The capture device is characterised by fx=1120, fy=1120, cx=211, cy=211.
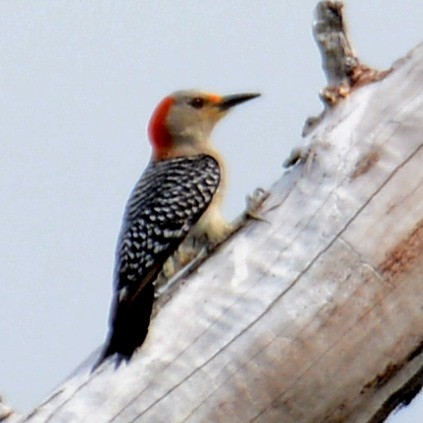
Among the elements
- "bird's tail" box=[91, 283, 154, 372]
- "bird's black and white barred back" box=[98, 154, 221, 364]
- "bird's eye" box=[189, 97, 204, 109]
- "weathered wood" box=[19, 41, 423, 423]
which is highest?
"bird's eye" box=[189, 97, 204, 109]

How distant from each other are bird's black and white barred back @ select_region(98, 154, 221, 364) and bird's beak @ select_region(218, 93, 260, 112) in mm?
399

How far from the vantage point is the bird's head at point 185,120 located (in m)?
6.34

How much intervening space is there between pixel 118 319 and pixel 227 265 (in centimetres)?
52

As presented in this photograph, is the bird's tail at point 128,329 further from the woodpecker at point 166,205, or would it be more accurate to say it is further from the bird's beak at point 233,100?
the bird's beak at point 233,100

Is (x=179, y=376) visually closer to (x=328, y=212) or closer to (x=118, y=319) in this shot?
(x=118, y=319)

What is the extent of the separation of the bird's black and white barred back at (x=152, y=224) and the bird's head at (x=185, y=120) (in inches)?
7.5

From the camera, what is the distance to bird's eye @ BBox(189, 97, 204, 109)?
6.37m

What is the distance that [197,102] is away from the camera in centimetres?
638

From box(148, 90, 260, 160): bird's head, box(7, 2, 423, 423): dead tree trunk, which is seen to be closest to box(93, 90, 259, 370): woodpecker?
box(148, 90, 260, 160): bird's head

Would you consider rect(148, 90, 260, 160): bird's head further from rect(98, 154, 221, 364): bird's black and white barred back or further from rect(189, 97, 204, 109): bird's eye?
rect(98, 154, 221, 364): bird's black and white barred back

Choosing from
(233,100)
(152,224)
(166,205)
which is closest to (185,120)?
(233,100)

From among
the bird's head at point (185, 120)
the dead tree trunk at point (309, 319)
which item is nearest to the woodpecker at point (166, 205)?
the bird's head at point (185, 120)

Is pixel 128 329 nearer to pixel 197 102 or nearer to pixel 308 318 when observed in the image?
pixel 308 318

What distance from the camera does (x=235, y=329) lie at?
4156mm
